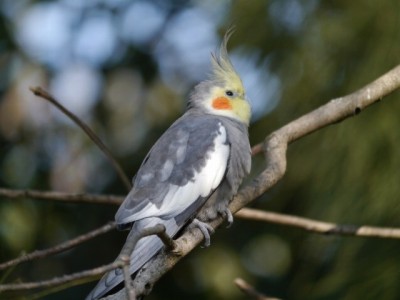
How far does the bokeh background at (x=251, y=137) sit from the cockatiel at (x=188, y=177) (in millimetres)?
147

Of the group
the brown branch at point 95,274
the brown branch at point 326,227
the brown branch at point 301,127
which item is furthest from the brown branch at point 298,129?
the brown branch at point 95,274

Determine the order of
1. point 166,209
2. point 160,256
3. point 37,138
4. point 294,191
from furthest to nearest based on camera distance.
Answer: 1. point 37,138
2. point 294,191
3. point 166,209
4. point 160,256

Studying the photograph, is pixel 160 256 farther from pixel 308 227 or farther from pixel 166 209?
pixel 308 227

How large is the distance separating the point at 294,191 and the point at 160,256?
2.02ft

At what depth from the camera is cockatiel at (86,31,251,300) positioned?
1573 mm

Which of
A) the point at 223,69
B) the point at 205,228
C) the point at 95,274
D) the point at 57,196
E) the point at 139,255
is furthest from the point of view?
the point at 223,69

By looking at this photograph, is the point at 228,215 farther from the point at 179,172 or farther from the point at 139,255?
the point at 139,255

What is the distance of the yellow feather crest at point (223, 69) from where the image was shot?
1914 mm

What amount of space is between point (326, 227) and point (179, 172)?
0.32 meters

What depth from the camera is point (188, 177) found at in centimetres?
168

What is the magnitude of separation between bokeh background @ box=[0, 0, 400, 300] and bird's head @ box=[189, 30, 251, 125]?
0.07m

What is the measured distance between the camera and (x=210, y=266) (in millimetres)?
2422

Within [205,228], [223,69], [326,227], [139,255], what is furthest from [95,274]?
[223,69]

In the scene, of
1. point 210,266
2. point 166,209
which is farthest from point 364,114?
point 210,266
